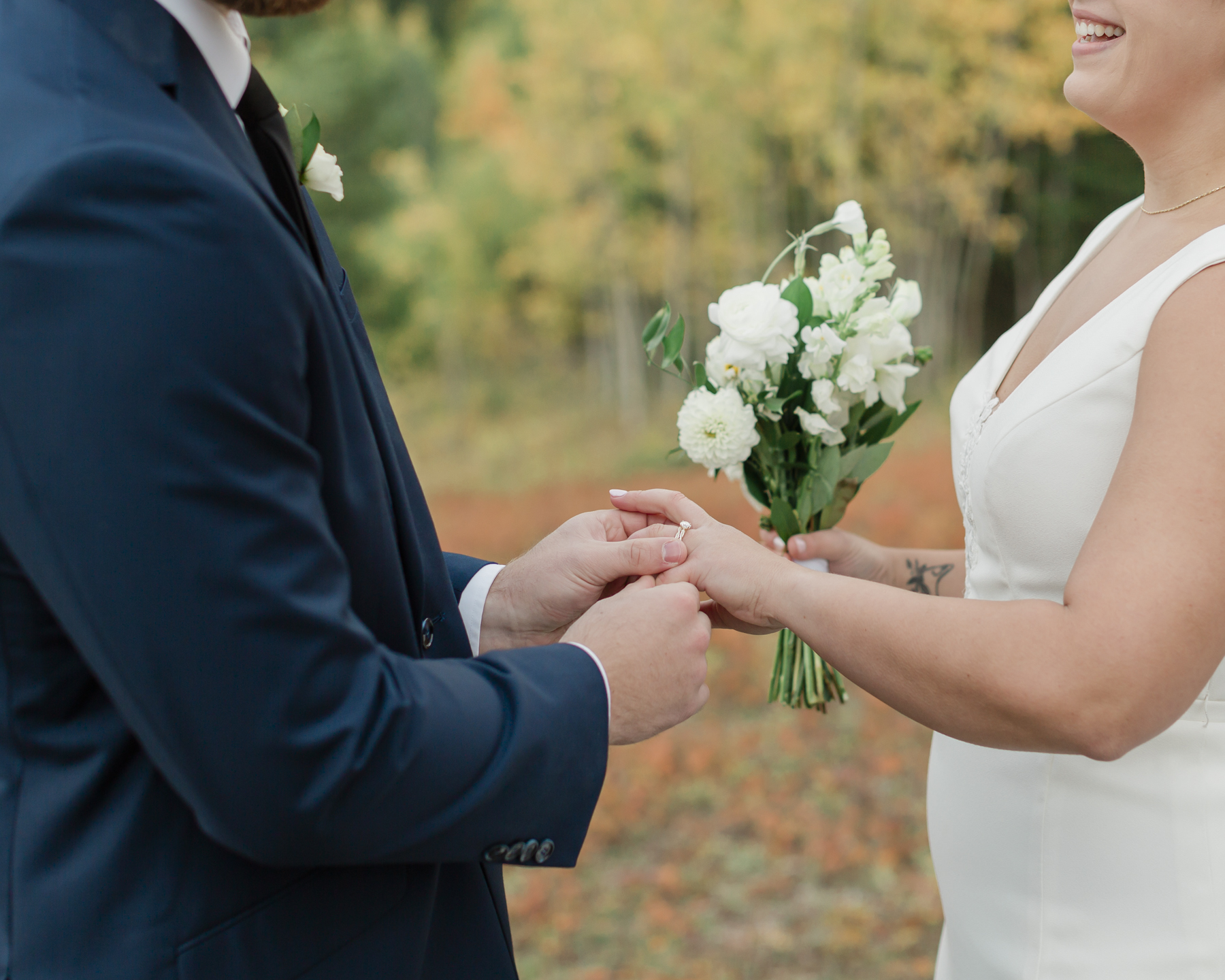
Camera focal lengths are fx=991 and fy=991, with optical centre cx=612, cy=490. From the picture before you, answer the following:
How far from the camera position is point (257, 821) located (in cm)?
109

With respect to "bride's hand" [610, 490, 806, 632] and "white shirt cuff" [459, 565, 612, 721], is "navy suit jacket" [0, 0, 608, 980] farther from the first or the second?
"white shirt cuff" [459, 565, 612, 721]

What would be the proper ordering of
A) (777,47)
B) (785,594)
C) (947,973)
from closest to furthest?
(785,594) → (947,973) → (777,47)

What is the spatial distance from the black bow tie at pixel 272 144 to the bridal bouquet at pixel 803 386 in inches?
44.4

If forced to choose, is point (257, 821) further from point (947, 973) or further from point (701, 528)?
point (947, 973)

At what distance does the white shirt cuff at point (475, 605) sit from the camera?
83.2 inches

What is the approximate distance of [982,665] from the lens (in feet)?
5.08

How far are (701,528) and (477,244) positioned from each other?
2524 cm

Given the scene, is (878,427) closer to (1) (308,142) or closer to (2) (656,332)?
(2) (656,332)

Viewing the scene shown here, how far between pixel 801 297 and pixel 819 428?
1.05 feet

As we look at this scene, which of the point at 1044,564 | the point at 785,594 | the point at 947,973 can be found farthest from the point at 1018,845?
the point at 785,594

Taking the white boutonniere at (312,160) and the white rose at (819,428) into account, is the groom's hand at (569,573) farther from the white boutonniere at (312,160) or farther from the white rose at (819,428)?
the white boutonniere at (312,160)

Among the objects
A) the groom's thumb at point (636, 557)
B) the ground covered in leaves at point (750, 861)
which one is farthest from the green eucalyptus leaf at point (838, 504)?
the ground covered in leaves at point (750, 861)

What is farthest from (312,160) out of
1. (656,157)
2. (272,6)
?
(656,157)

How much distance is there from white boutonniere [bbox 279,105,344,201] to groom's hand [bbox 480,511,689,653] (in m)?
0.81
